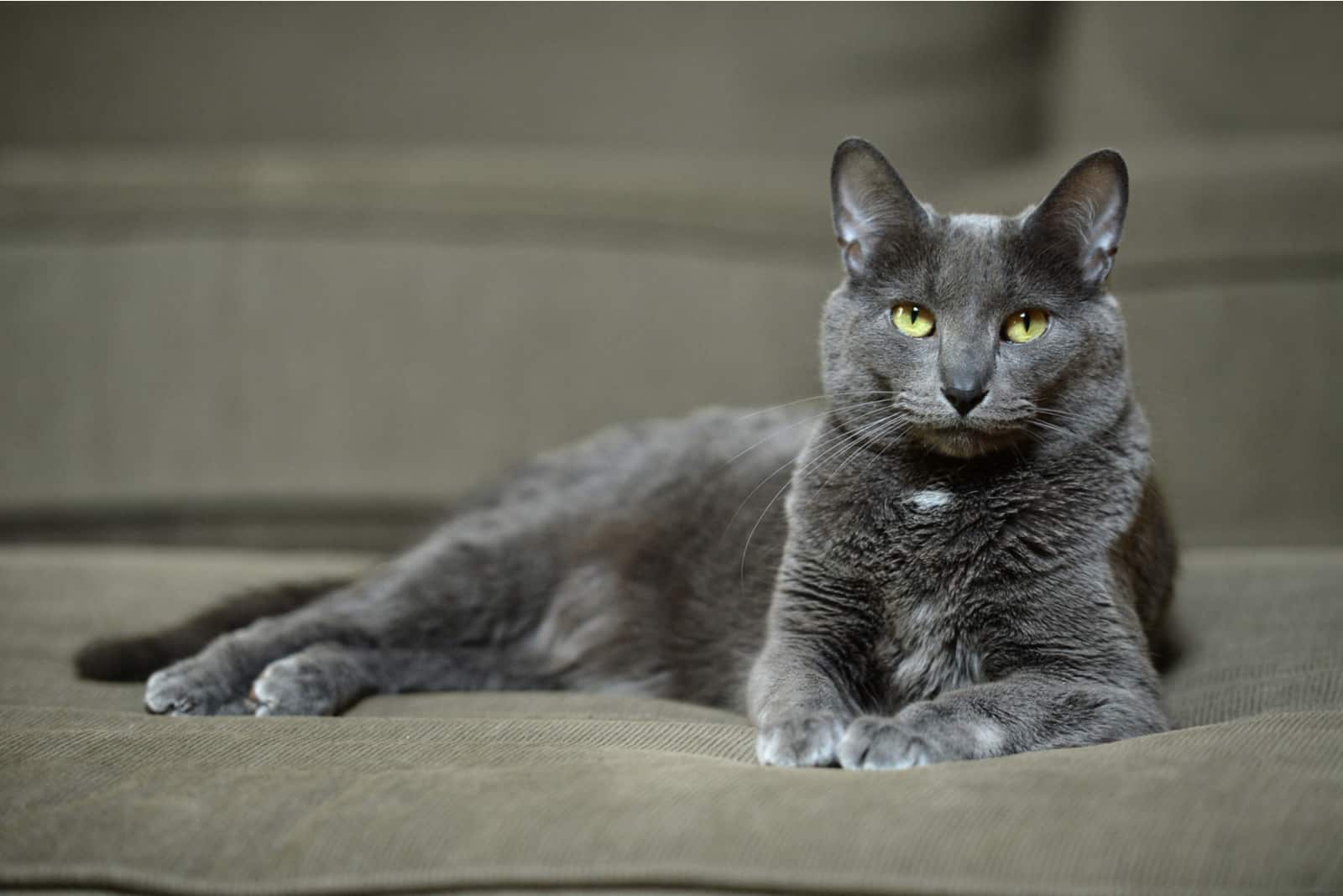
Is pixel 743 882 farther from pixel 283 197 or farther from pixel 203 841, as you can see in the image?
pixel 283 197

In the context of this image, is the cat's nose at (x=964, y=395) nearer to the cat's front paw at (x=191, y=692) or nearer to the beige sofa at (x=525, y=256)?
the beige sofa at (x=525, y=256)

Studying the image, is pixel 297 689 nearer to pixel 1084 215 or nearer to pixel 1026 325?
pixel 1026 325

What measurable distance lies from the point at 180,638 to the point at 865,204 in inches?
44.6

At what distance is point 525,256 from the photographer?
8.75 ft

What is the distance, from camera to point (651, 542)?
197cm

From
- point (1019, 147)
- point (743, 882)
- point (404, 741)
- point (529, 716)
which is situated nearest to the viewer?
point (743, 882)

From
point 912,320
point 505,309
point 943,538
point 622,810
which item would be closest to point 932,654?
point 943,538

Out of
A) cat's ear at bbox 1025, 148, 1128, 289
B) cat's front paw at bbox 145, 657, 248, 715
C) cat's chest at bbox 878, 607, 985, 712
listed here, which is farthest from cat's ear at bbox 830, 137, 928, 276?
cat's front paw at bbox 145, 657, 248, 715

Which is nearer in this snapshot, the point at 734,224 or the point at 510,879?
the point at 510,879

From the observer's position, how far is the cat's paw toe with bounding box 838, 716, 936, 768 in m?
1.22

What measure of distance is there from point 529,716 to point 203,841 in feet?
1.68

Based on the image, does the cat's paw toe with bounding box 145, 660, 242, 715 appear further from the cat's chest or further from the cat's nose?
the cat's nose

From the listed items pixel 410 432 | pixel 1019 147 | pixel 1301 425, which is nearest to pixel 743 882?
pixel 410 432

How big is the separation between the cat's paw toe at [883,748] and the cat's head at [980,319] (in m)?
0.33
